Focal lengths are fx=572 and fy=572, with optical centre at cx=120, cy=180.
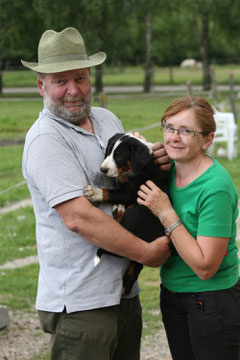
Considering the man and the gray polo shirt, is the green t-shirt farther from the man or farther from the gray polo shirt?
the gray polo shirt

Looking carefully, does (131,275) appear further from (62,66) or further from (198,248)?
(62,66)

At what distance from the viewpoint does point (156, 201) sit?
274 centimetres

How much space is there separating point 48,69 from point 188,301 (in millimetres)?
1323

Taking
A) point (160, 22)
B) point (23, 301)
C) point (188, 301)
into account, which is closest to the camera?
point (188, 301)

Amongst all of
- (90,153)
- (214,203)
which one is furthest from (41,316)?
(214,203)

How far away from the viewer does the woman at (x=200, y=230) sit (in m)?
2.57

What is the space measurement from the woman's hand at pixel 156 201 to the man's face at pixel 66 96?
0.50 meters

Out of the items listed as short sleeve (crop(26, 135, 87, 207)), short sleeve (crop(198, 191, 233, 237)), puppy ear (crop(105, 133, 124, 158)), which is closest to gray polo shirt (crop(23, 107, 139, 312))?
short sleeve (crop(26, 135, 87, 207))

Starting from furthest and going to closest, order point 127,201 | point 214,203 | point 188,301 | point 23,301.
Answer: point 23,301 < point 127,201 < point 188,301 < point 214,203

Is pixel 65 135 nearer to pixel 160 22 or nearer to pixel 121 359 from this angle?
pixel 121 359

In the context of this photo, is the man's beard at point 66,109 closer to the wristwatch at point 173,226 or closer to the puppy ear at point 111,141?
the puppy ear at point 111,141

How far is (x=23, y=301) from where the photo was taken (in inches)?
217

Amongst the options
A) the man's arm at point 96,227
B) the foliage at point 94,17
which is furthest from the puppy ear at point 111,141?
the foliage at point 94,17

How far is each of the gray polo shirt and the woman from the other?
0.33m
